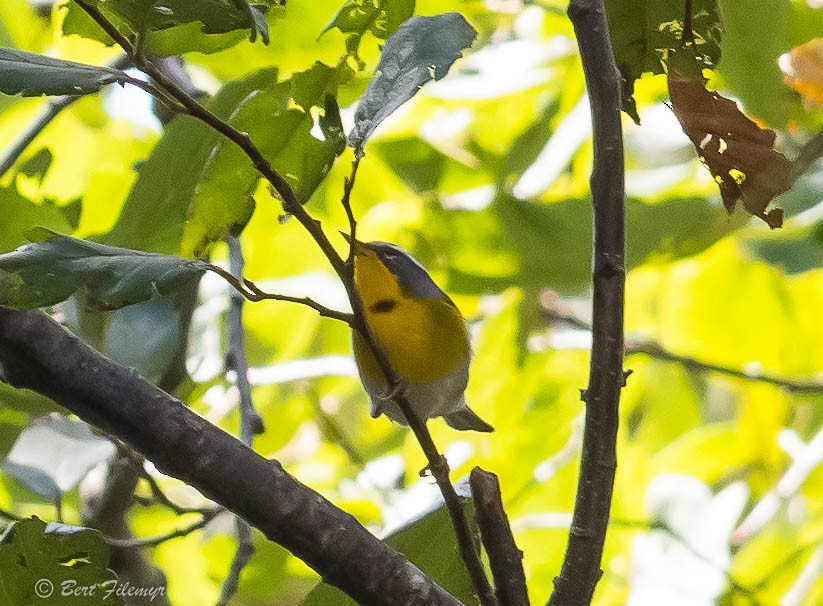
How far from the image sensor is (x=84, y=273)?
2.14 ft

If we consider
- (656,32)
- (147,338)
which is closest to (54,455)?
(147,338)

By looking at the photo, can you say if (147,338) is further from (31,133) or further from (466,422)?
(466,422)

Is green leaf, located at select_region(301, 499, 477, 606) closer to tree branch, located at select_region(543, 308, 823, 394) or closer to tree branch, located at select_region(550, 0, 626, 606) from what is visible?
tree branch, located at select_region(550, 0, 626, 606)

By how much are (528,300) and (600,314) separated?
1.03 metres

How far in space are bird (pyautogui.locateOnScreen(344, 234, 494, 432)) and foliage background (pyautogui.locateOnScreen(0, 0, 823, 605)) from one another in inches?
9.2

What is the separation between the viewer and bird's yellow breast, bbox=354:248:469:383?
1201mm

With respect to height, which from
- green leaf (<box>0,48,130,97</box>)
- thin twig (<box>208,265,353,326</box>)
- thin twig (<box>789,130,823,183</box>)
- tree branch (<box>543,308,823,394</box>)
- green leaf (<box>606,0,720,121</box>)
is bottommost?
thin twig (<box>208,265,353,326</box>)

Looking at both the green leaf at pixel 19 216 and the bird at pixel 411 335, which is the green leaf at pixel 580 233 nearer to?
the bird at pixel 411 335

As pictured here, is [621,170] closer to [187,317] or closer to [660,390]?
[187,317]

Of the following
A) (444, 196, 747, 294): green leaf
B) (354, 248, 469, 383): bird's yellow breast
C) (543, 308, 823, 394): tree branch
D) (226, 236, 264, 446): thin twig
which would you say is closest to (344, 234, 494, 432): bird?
(354, 248, 469, 383): bird's yellow breast

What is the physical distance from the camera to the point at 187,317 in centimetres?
114

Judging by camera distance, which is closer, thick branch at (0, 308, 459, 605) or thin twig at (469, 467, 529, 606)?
thick branch at (0, 308, 459, 605)

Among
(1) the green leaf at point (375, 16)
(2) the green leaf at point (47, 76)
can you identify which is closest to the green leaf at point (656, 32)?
(1) the green leaf at point (375, 16)

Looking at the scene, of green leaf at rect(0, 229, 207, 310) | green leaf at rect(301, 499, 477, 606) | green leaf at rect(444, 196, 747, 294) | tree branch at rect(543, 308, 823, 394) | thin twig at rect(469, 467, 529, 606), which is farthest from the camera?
tree branch at rect(543, 308, 823, 394)
